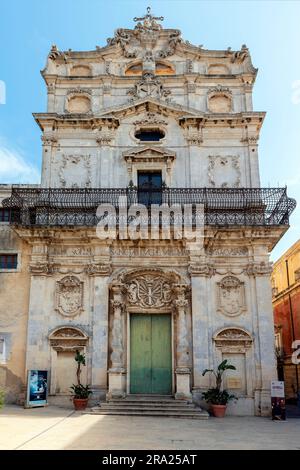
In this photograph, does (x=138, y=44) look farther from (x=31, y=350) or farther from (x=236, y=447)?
(x=236, y=447)

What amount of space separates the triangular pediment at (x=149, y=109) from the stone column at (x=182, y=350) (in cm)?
741

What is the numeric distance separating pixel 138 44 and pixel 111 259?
10149 millimetres

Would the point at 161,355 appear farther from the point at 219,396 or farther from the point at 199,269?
the point at 199,269

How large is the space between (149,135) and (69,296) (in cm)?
754

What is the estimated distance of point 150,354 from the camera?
17.5m

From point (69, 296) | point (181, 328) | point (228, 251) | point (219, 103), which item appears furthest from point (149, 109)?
point (181, 328)

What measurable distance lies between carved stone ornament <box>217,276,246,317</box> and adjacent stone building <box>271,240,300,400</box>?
288 inches

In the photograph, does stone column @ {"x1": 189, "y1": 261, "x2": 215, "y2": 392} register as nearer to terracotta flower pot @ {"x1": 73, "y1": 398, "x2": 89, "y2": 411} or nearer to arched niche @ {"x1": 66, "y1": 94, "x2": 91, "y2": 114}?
terracotta flower pot @ {"x1": 73, "y1": 398, "x2": 89, "y2": 411}

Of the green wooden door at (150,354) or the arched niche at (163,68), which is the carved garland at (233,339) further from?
the arched niche at (163,68)

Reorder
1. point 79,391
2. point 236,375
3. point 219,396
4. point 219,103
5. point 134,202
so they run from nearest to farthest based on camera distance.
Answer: point 219,396 < point 79,391 < point 236,375 < point 134,202 < point 219,103

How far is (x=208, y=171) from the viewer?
19.5 meters

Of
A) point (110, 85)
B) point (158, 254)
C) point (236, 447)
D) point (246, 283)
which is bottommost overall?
point (236, 447)

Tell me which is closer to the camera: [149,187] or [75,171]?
[149,187]
